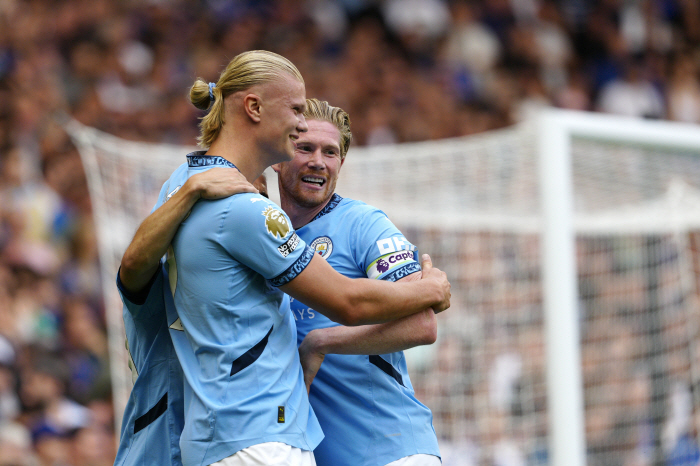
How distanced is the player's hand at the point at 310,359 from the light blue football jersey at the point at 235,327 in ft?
0.83

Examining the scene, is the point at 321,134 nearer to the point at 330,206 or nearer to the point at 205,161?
the point at 330,206

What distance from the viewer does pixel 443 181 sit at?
23.5 ft

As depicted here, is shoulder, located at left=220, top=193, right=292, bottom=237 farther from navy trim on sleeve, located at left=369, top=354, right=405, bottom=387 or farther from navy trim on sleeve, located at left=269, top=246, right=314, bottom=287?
navy trim on sleeve, located at left=369, top=354, right=405, bottom=387

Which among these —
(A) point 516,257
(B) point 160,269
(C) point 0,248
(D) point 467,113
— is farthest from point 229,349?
(D) point 467,113

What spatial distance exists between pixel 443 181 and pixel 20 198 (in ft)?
14.5

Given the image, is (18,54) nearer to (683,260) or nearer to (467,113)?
(467,113)

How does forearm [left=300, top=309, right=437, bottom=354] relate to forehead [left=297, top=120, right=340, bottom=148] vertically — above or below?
below

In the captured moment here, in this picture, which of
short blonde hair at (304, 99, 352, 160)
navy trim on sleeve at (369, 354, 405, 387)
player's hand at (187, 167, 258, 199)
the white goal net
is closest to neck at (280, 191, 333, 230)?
short blonde hair at (304, 99, 352, 160)

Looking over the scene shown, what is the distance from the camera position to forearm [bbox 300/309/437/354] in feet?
9.29

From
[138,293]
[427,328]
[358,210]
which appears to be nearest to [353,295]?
[427,328]

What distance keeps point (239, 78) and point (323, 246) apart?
2.49 feet

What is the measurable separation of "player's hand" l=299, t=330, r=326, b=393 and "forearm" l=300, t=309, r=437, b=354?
0.07 feet

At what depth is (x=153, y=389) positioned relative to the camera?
9.74 ft

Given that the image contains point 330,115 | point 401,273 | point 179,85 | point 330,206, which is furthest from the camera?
point 179,85
